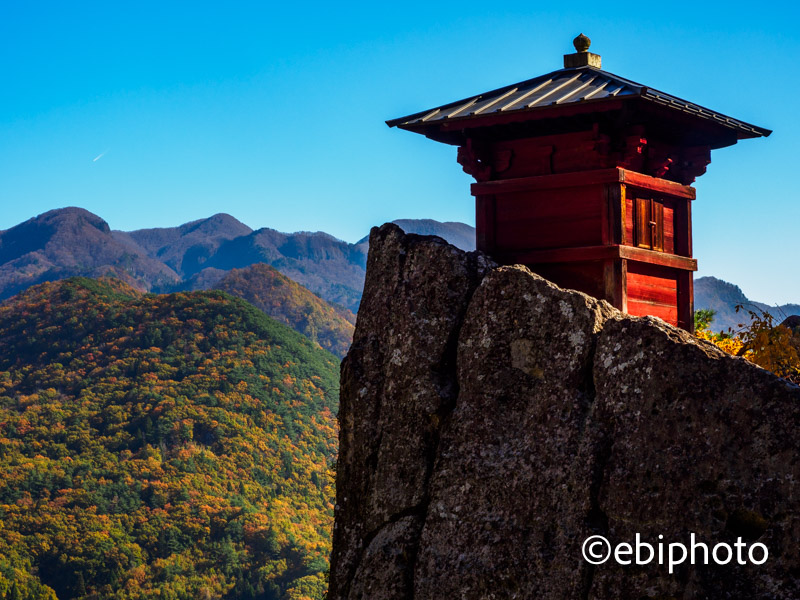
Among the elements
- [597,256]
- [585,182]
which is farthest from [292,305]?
[597,256]

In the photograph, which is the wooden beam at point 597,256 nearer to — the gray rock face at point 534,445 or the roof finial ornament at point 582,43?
the gray rock face at point 534,445

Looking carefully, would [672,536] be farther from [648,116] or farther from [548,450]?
[648,116]

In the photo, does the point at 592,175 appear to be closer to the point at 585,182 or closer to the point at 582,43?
the point at 585,182

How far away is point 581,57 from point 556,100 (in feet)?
6.35

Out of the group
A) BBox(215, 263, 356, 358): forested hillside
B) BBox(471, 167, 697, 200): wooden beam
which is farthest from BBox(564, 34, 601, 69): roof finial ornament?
BBox(215, 263, 356, 358): forested hillside

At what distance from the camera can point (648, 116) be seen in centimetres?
975

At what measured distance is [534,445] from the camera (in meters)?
7.95

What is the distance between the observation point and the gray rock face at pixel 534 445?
6848 millimetres

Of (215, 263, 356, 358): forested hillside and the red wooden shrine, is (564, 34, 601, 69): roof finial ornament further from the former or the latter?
(215, 263, 356, 358): forested hillside

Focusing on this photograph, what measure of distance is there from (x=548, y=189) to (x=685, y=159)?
196cm

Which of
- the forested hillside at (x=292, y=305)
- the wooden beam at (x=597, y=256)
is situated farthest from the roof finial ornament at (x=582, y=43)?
the forested hillside at (x=292, y=305)

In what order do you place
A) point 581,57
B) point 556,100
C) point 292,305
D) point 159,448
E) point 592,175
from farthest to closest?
point 292,305, point 159,448, point 581,57, point 592,175, point 556,100

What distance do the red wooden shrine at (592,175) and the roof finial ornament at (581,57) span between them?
0.38 ft

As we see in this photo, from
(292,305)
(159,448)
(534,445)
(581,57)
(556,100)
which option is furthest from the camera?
(292,305)
